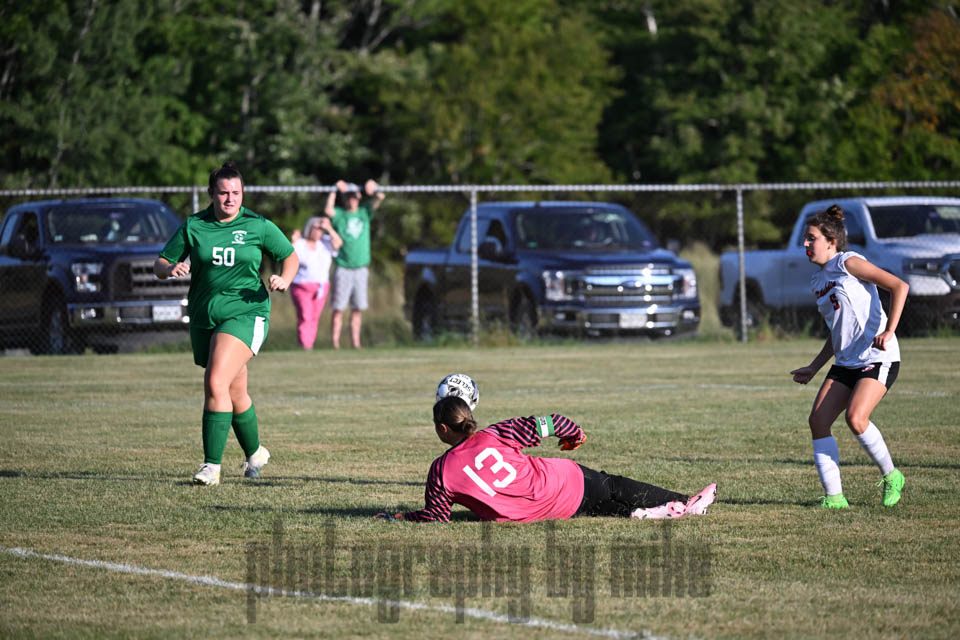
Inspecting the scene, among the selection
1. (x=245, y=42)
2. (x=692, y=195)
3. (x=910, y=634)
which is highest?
(x=245, y=42)

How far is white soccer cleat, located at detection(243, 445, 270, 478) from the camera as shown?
9.02 m

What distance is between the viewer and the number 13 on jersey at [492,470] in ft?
22.7

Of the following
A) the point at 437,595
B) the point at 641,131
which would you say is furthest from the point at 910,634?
the point at 641,131

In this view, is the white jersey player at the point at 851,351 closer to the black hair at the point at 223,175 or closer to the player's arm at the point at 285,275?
the player's arm at the point at 285,275

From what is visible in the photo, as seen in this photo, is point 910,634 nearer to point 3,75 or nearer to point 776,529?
point 776,529

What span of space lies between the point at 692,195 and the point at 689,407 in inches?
1348

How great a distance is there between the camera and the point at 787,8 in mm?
47781

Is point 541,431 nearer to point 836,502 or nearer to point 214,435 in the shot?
point 836,502

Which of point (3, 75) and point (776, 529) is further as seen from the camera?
point (3, 75)

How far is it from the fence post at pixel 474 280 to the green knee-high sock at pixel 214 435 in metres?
11.8

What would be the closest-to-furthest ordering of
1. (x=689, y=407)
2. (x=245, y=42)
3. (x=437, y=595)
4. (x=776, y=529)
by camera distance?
1. (x=437, y=595)
2. (x=776, y=529)
3. (x=689, y=407)
4. (x=245, y=42)

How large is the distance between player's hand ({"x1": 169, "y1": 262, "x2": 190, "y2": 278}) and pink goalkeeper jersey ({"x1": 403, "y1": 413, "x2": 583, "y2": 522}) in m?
2.37

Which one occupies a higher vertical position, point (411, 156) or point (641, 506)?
point (411, 156)

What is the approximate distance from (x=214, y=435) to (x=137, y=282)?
1098 centimetres
